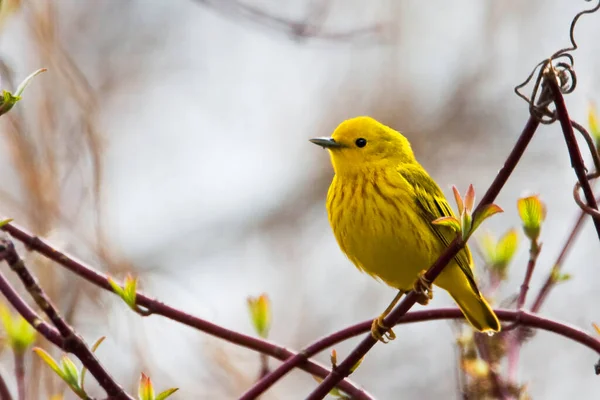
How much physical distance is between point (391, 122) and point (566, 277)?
4.57 m

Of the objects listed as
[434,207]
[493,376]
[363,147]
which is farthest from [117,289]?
[363,147]

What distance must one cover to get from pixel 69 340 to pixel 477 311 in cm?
120

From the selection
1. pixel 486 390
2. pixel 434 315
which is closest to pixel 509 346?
pixel 486 390

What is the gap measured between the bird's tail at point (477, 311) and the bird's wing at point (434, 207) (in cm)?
4

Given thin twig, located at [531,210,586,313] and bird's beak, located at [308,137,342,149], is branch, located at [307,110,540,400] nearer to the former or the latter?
thin twig, located at [531,210,586,313]

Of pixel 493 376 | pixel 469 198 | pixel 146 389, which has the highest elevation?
pixel 469 198

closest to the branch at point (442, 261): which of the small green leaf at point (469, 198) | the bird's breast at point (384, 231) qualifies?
the small green leaf at point (469, 198)

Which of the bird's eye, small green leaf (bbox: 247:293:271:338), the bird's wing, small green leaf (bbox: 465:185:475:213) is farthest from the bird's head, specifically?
small green leaf (bbox: 465:185:475:213)

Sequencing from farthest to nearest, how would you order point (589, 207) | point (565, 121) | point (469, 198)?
point (469, 198)
point (589, 207)
point (565, 121)

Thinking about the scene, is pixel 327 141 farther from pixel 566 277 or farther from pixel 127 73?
pixel 127 73

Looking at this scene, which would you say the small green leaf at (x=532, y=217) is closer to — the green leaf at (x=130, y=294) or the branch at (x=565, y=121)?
the branch at (x=565, y=121)

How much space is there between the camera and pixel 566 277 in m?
1.85

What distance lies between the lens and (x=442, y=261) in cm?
136

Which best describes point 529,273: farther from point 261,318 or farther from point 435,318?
point 261,318
